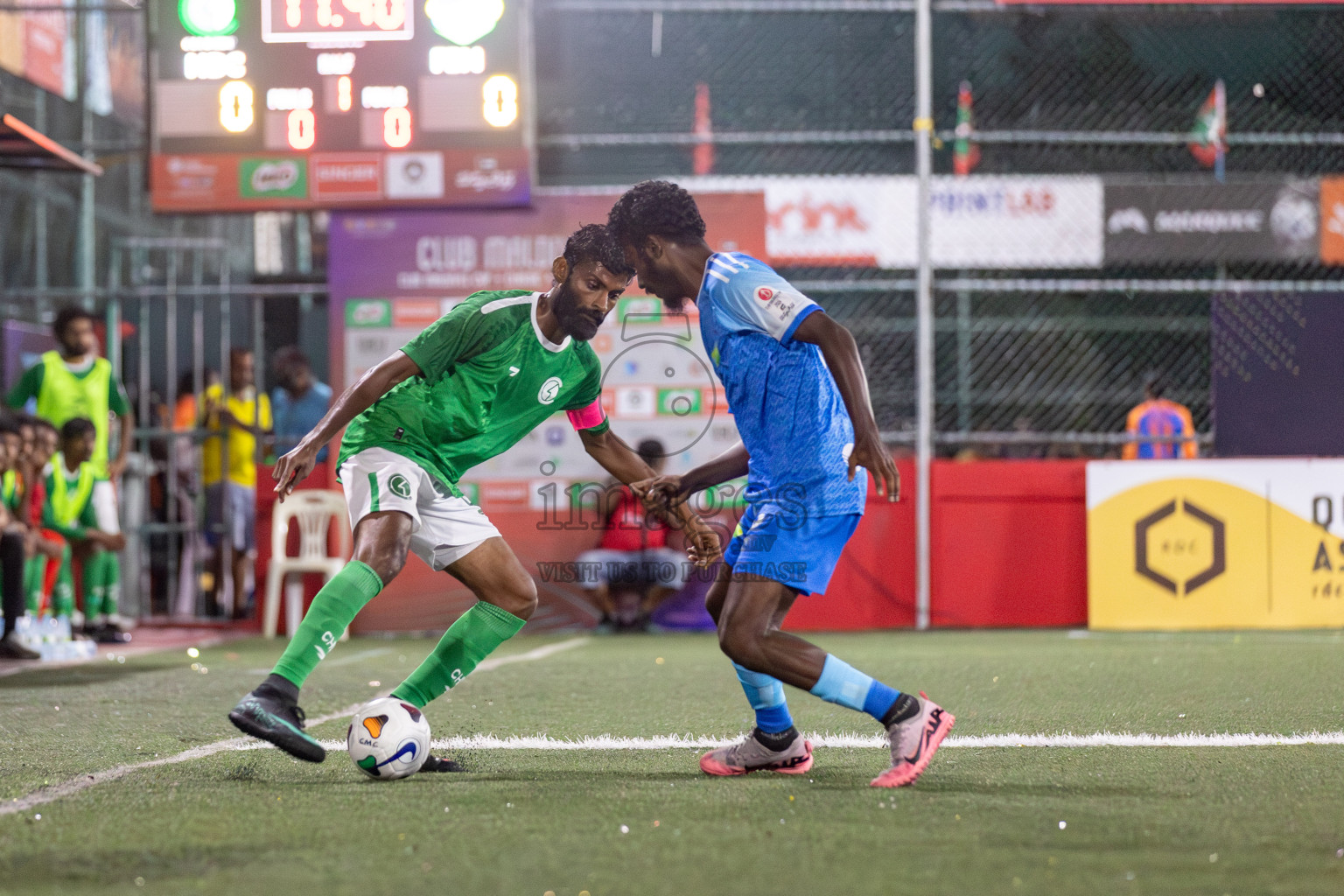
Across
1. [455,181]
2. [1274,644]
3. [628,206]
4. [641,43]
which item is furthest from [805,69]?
[628,206]

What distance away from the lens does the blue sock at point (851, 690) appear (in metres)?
3.91

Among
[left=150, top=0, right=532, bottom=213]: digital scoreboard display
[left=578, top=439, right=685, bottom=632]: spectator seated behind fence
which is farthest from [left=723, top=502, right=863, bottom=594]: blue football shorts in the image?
[left=150, top=0, right=532, bottom=213]: digital scoreboard display

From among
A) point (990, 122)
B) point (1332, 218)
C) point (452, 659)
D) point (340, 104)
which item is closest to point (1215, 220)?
point (1332, 218)

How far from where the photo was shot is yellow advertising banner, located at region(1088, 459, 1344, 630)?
9984 mm

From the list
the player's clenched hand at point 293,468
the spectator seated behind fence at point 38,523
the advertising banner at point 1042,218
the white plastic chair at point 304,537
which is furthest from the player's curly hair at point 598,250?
the advertising banner at point 1042,218

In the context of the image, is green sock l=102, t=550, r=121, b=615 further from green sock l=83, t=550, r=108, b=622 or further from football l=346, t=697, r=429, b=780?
football l=346, t=697, r=429, b=780

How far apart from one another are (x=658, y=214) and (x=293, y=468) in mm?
1279

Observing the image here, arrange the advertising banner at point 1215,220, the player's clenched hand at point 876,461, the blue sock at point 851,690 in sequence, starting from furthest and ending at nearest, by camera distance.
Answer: the advertising banner at point 1215,220, the blue sock at point 851,690, the player's clenched hand at point 876,461

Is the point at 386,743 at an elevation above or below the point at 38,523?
below

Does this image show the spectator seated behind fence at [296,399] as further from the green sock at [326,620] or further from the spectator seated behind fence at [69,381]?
the green sock at [326,620]

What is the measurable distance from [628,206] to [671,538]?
6515 millimetres

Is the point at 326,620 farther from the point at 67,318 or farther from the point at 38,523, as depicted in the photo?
the point at 67,318

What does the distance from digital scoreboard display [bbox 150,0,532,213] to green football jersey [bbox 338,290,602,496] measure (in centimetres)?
560

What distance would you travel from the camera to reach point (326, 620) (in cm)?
410
